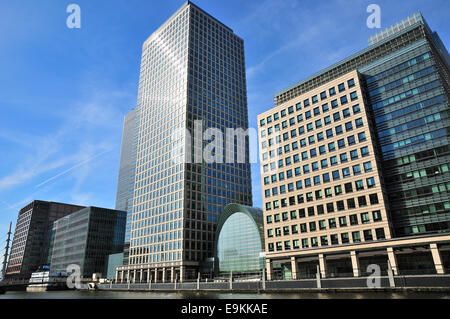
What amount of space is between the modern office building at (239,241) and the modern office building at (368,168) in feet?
49.7

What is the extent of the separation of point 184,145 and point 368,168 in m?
84.2

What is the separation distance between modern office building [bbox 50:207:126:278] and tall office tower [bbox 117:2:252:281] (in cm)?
3477

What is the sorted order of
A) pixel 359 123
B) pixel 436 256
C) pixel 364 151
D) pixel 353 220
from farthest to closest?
1. pixel 359 123
2. pixel 364 151
3. pixel 353 220
4. pixel 436 256

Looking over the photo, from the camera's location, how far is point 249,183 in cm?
16300

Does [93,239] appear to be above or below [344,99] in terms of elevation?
below

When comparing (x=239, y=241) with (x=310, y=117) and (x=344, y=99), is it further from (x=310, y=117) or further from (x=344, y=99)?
(x=344, y=99)

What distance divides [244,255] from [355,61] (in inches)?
2843

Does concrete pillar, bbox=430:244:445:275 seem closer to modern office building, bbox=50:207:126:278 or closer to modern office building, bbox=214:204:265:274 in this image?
modern office building, bbox=214:204:265:274

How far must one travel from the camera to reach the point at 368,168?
76.1 m

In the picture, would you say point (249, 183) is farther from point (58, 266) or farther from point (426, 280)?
point (58, 266)

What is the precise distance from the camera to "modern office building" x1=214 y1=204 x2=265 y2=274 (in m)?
107

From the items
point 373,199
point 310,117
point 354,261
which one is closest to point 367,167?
point 373,199

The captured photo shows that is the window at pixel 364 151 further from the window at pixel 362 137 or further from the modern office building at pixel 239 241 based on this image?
the modern office building at pixel 239 241

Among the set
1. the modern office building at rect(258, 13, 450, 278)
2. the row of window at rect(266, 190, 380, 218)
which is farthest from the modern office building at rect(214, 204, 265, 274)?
the row of window at rect(266, 190, 380, 218)
